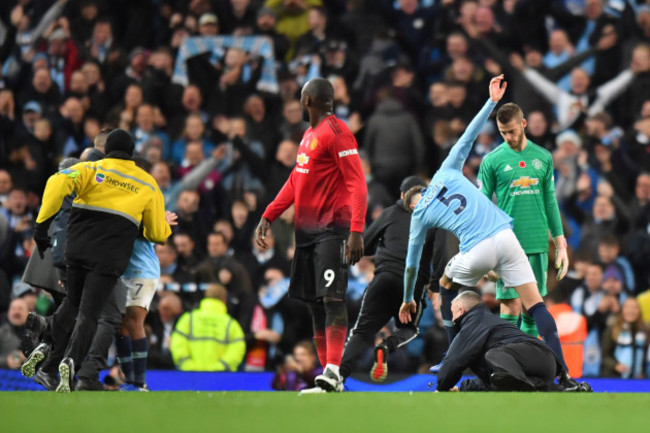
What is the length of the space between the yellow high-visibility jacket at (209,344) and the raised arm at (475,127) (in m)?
4.36

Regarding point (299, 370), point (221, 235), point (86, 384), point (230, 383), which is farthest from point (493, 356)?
point (221, 235)

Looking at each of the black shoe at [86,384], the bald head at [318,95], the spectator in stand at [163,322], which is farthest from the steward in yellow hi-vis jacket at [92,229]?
the spectator in stand at [163,322]

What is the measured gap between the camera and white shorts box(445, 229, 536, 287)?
7695mm

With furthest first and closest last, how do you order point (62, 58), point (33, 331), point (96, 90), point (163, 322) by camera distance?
1. point (62, 58)
2. point (96, 90)
3. point (163, 322)
4. point (33, 331)

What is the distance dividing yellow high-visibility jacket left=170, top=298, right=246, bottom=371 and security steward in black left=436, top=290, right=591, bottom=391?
3772 mm

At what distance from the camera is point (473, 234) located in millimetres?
7777

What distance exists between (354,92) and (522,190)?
577cm

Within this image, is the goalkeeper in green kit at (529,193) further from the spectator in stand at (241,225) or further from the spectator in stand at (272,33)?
the spectator in stand at (272,33)

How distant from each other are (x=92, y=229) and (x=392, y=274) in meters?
2.75

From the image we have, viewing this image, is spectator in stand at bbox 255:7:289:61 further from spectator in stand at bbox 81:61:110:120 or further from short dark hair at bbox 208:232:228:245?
short dark hair at bbox 208:232:228:245

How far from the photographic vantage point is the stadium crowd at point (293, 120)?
1195 cm

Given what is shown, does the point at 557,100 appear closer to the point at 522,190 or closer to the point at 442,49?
the point at 442,49

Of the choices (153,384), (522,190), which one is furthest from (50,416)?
(153,384)

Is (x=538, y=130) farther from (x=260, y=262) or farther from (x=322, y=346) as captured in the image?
(x=322, y=346)
